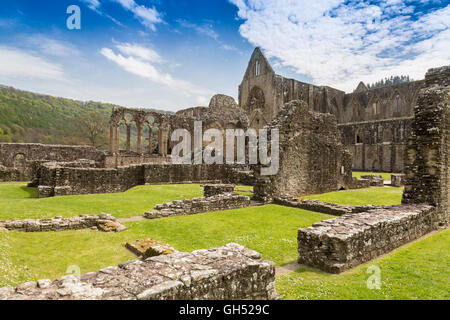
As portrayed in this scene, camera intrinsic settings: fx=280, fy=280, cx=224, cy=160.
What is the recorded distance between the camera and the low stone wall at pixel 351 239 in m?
4.97

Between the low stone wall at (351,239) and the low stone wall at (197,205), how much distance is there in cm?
495

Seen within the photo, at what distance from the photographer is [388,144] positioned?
1355 inches

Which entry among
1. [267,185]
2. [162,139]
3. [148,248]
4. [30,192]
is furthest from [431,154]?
[162,139]

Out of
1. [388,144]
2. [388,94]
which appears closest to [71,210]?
[388,144]

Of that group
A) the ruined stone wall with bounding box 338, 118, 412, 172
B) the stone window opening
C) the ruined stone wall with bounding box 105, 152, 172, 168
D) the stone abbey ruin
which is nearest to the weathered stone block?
the stone abbey ruin

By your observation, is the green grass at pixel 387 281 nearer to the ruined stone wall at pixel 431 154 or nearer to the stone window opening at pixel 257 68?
the ruined stone wall at pixel 431 154

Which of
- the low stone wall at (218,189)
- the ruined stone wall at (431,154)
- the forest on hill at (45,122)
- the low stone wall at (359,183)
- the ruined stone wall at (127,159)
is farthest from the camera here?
the forest on hill at (45,122)

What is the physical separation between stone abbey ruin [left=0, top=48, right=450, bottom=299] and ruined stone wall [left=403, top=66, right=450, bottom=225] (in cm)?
3

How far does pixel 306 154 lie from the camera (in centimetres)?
1387

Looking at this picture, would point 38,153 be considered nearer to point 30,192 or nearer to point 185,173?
point 30,192

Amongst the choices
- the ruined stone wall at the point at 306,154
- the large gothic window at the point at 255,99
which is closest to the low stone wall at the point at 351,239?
the ruined stone wall at the point at 306,154

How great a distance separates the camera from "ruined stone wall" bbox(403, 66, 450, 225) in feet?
28.1
